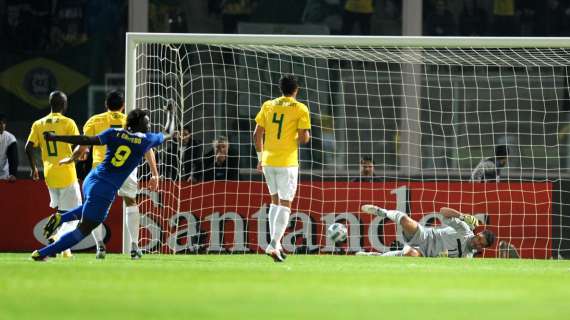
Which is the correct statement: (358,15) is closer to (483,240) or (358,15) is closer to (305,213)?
(305,213)

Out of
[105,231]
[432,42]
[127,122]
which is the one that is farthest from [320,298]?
[105,231]

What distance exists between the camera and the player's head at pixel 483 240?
55.6 ft

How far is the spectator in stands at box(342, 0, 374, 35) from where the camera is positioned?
2262 centimetres

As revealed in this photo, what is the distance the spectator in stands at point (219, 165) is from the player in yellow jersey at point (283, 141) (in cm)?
366

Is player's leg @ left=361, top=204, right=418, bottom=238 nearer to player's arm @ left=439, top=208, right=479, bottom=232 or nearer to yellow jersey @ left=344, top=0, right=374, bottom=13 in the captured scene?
player's arm @ left=439, top=208, right=479, bottom=232

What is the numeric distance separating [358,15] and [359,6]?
0.48 ft

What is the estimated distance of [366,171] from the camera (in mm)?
19219

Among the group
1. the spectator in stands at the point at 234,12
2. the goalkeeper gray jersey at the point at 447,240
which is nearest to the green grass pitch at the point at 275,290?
the goalkeeper gray jersey at the point at 447,240

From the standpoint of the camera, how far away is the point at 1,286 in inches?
406

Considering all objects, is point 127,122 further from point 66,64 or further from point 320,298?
point 66,64

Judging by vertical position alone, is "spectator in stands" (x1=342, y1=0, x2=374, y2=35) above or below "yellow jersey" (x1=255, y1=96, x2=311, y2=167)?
above

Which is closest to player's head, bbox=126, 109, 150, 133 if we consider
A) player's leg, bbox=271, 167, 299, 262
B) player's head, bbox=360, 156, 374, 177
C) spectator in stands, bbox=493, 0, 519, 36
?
player's leg, bbox=271, 167, 299, 262

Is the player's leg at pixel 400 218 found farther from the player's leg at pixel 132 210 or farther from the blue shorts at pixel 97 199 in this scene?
the blue shorts at pixel 97 199

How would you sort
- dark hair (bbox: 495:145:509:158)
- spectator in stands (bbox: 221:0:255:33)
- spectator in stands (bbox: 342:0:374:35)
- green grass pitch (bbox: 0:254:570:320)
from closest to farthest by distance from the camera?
1. green grass pitch (bbox: 0:254:570:320)
2. dark hair (bbox: 495:145:509:158)
3. spectator in stands (bbox: 221:0:255:33)
4. spectator in stands (bbox: 342:0:374:35)
